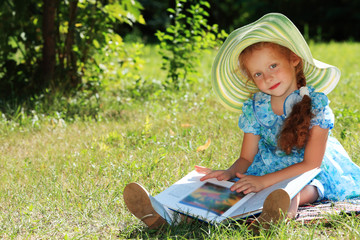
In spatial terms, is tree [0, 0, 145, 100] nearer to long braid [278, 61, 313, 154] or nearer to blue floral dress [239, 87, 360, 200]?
blue floral dress [239, 87, 360, 200]

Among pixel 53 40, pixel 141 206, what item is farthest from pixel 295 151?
pixel 53 40

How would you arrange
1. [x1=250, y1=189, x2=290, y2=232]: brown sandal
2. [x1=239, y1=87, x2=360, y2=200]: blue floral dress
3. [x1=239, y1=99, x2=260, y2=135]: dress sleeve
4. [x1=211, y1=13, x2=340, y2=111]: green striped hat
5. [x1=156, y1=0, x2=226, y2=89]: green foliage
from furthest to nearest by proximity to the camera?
1. [x1=156, y1=0, x2=226, y2=89]: green foliage
2. [x1=239, y1=99, x2=260, y2=135]: dress sleeve
3. [x1=239, y1=87, x2=360, y2=200]: blue floral dress
4. [x1=211, y1=13, x2=340, y2=111]: green striped hat
5. [x1=250, y1=189, x2=290, y2=232]: brown sandal

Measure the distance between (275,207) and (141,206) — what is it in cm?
64

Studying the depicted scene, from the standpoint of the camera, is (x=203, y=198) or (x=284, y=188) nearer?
(x=284, y=188)

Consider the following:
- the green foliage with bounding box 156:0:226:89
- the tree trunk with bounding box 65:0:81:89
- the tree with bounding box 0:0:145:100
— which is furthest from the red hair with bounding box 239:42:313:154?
the tree trunk with bounding box 65:0:81:89

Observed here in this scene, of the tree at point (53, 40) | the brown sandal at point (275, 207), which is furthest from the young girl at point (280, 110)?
the tree at point (53, 40)

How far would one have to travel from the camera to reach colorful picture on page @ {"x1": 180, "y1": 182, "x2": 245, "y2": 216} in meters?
2.33

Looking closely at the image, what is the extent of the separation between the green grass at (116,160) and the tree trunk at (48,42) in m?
0.65

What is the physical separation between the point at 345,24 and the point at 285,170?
→ 34.6ft

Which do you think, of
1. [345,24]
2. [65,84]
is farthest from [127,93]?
[345,24]

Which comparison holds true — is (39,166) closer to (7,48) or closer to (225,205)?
(225,205)

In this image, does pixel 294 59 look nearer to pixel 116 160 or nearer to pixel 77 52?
pixel 116 160

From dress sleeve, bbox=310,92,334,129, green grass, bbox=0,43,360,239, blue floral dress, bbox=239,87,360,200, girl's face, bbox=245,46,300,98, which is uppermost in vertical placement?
girl's face, bbox=245,46,300,98

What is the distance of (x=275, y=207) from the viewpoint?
2.13 m
